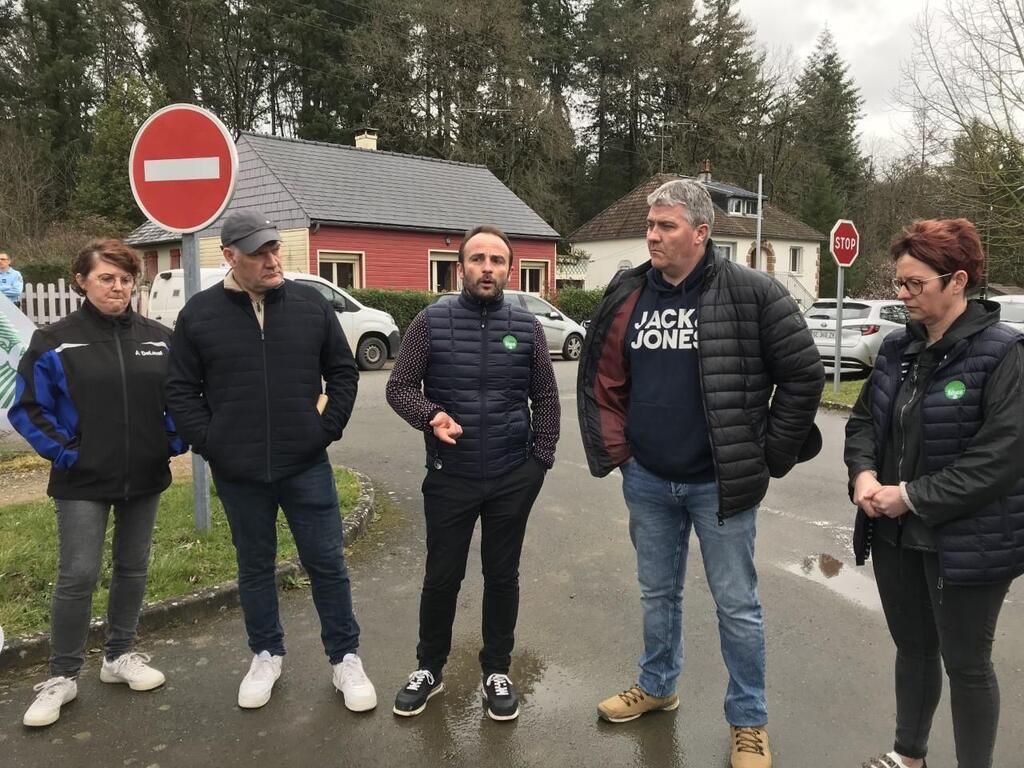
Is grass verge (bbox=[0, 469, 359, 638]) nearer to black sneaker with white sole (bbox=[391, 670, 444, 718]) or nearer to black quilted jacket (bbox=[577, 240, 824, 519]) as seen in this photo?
black sneaker with white sole (bbox=[391, 670, 444, 718])

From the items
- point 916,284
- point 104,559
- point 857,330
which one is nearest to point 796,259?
point 857,330

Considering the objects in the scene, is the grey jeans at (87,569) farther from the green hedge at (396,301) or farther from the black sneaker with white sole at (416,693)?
the green hedge at (396,301)

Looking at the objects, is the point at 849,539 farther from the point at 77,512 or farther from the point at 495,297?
the point at 77,512

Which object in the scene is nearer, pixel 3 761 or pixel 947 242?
pixel 947 242

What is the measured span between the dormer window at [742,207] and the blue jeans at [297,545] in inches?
1483

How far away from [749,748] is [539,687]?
3.18 ft

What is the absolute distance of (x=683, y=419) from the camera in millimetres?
2926

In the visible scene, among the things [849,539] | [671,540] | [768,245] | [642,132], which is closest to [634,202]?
[768,245]

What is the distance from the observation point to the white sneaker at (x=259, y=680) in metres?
3.29

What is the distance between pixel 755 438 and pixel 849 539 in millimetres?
3306

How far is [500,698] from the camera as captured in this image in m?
3.24

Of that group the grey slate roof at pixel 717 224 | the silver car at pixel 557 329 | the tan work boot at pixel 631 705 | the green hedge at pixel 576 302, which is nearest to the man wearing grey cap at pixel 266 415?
the tan work boot at pixel 631 705

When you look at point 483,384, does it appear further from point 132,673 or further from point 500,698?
point 132,673

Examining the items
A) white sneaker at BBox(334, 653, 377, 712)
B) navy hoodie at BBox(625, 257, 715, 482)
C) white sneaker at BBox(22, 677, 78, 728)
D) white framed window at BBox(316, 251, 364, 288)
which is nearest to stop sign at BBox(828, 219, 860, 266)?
navy hoodie at BBox(625, 257, 715, 482)
